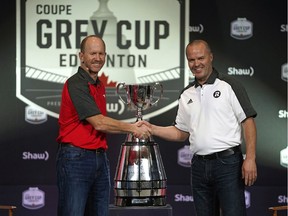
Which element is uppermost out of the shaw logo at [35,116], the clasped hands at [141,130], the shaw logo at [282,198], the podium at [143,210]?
the shaw logo at [35,116]

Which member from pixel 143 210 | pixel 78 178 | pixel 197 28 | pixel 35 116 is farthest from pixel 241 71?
pixel 78 178

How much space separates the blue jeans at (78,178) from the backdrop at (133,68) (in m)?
1.67

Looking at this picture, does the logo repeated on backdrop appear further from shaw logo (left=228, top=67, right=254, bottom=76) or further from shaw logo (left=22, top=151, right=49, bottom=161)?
shaw logo (left=228, top=67, right=254, bottom=76)

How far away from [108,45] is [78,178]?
1935mm

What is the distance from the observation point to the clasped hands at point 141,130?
4.05m

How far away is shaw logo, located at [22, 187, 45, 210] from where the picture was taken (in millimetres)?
5469

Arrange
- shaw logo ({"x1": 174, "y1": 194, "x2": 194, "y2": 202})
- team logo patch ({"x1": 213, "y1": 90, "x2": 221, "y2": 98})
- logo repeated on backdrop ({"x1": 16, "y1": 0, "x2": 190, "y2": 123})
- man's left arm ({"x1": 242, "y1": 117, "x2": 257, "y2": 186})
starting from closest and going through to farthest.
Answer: man's left arm ({"x1": 242, "y1": 117, "x2": 257, "y2": 186})
team logo patch ({"x1": 213, "y1": 90, "x2": 221, "y2": 98})
logo repeated on backdrop ({"x1": 16, "y1": 0, "x2": 190, "y2": 123})
shaw logo ({"x1": 174, "y1": 194, "x2": 194, "y2": 202})

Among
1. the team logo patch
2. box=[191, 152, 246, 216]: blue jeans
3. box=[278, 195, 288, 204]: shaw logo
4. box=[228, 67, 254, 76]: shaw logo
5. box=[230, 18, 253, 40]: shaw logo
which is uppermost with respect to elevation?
box=[230, 18, 253, 40]: shaw logo

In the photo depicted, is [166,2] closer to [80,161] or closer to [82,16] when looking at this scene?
[82,16]

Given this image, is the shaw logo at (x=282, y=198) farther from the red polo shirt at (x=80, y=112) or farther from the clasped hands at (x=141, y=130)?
the red polo shirt at (x=80, y=112)

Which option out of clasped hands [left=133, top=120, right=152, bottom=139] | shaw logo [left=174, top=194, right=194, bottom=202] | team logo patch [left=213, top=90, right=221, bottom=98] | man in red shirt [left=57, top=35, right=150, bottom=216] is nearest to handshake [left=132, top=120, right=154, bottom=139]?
clasped hands [left=133, top=120, right=152, bottom=139]

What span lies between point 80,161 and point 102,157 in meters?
0.16

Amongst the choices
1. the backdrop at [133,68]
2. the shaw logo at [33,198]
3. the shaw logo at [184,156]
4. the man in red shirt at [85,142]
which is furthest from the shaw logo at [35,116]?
the man in red shirt at [85,142]

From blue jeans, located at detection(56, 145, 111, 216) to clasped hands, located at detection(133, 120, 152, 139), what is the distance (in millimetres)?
311
